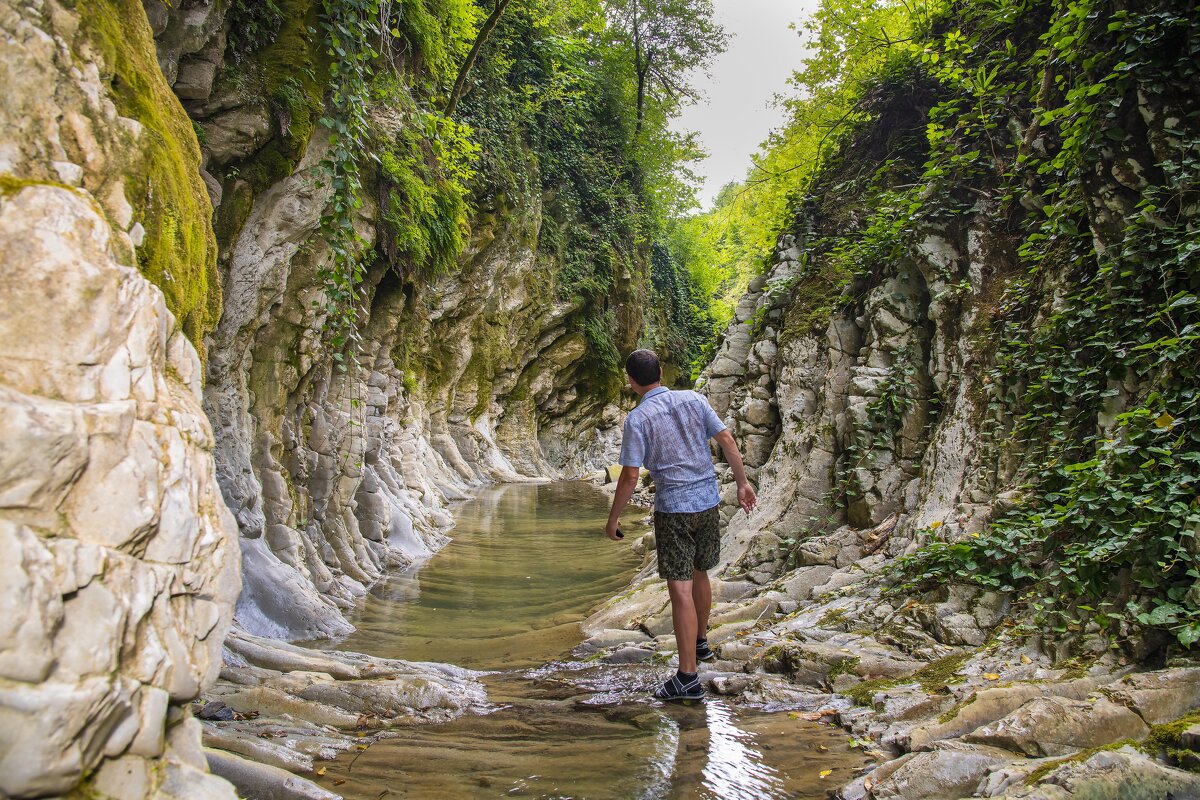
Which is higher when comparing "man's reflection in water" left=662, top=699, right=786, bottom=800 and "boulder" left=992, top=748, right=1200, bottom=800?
"boulder" left=992, top=748, right=1200, bottom=800

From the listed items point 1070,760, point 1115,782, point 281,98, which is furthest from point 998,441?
point 281,98

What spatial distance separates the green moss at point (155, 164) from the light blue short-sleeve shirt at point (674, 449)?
7.29 ft

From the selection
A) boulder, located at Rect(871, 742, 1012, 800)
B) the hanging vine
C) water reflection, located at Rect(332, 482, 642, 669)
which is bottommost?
water reflection, located at Rect(332, 482, 642, 669)

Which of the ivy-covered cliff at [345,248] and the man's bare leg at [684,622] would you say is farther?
the ivy-covered cliff at [345,248]

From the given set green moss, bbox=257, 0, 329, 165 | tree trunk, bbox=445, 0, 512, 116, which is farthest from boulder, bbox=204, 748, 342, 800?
tree trunk, bbox=445, 0, 512, 116

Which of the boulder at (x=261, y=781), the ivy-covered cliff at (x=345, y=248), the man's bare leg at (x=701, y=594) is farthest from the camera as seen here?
the ivy-covered cliff at (x=345, y=248)

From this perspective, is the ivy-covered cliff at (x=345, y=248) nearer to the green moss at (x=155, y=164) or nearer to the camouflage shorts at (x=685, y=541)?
the green moss at (x=155, y=164)

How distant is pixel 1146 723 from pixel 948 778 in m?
0.70

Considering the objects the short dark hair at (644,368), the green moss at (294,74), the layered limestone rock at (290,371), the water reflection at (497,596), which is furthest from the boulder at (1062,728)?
the green moss at (294,74)

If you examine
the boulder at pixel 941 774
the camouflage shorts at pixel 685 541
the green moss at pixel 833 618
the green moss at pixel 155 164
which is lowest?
the green moss at pixel 833 618

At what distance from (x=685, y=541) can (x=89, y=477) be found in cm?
280

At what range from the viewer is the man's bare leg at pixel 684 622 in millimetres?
3580

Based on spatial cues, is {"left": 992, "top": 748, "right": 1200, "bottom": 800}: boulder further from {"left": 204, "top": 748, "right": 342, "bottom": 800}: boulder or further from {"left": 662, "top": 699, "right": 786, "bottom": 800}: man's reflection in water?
{"left": 204, "top": 748, "right": 342, "bottom": 800}: boulder

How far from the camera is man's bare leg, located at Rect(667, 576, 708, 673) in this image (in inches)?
141
